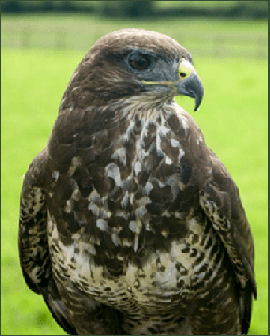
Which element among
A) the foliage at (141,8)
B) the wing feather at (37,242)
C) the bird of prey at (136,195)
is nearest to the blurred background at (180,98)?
the foliage at (141,8)

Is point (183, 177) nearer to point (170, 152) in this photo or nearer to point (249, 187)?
point (170, 152)

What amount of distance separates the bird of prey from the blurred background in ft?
12.4

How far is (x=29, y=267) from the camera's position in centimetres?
358

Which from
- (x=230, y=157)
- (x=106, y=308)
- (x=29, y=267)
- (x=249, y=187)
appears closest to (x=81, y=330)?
(x=106, y=308)

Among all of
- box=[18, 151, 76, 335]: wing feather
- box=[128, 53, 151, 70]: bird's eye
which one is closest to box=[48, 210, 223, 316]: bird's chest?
box=[18, 151, 76, 335]: wing feather

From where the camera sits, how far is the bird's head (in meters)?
2.62

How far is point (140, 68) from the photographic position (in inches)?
105

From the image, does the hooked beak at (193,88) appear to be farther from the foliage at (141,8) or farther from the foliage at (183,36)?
the foliage at (183,36)

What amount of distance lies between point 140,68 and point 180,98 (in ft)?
0.86

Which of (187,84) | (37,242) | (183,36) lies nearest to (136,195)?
(187,84)

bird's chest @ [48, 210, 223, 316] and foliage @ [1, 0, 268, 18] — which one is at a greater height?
foliage @ [1, 0, 268, 18]

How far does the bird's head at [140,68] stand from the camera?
262cm

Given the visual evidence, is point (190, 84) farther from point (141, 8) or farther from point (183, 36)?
point (183, 36)

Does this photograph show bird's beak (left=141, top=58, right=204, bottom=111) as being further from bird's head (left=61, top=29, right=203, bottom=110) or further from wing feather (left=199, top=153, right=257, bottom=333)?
wing feather (left=199, top=153, right=257, bottom=333)
